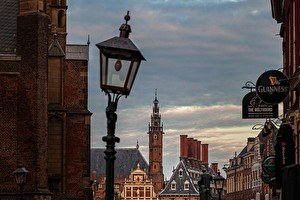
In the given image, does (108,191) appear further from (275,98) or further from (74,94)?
(74,94)

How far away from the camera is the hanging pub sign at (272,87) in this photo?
2530 cm

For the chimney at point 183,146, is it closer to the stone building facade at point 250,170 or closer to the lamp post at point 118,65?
the stone building facade at point 250,170

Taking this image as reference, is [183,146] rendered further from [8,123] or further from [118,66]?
[118,66]

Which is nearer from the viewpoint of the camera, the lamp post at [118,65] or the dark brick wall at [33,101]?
the lamp post at [118,65]

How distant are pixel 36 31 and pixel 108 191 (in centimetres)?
3744

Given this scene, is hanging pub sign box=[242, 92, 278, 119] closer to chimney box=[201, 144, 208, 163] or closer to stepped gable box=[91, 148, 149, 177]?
stepped gable box=[91, 148, 149, 177]

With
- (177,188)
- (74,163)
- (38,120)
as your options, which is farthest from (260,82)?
(177,188)

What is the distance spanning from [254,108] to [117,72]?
658 inches

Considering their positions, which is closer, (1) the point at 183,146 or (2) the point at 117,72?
(2) the point at 117,72

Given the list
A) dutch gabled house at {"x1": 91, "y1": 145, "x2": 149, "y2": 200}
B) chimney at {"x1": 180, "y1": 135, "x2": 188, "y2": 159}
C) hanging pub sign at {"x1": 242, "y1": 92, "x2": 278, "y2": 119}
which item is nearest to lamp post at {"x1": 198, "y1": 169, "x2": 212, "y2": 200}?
hanging pub sign at {"x1": 242, "y1": 92, "x2": 278, "y2": 119}

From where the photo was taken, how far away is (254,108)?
29344 mm

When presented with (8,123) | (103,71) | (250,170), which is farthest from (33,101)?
(250,170)

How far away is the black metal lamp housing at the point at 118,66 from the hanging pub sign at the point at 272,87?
12.5 metres

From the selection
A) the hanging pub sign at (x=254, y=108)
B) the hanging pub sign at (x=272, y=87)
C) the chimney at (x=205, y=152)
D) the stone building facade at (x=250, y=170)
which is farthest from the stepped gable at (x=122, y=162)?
the hanging pub sign at (x=272, y=87)
